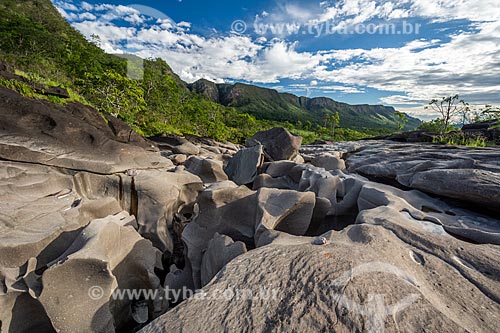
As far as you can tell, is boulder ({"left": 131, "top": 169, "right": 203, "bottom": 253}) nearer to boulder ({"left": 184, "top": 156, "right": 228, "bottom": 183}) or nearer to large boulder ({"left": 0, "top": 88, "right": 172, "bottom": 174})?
large boulder ({"left": 0, "top": 88, "right": 172, "bottom": 174})

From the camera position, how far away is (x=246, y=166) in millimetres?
10359

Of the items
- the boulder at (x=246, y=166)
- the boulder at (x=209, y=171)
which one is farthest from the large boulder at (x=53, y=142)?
the boulder at (x=246, y=166)

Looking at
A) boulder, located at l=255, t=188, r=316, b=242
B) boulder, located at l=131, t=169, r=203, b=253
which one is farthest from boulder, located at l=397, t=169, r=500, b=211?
boulder, located at l=131, t=169, r=203, b=253

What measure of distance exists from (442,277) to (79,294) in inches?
184

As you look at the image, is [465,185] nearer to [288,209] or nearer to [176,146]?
[288,209]

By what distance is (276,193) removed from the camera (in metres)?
5.38

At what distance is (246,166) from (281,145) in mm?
3398

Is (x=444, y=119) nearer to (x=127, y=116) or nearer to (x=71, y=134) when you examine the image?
(x=127, y=116)

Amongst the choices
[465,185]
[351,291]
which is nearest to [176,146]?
[465,185]

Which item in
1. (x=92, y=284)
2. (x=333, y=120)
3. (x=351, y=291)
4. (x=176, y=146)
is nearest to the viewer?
(x=351, y=291)

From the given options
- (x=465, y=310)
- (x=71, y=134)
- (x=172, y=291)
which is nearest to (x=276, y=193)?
(x=172, y=291)

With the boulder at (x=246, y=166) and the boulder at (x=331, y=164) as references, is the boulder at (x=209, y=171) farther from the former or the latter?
the boulder at (x=331, y=164)

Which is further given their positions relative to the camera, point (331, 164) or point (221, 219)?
point (331, 164)

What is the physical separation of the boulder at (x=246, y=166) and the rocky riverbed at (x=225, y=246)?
266 cm
